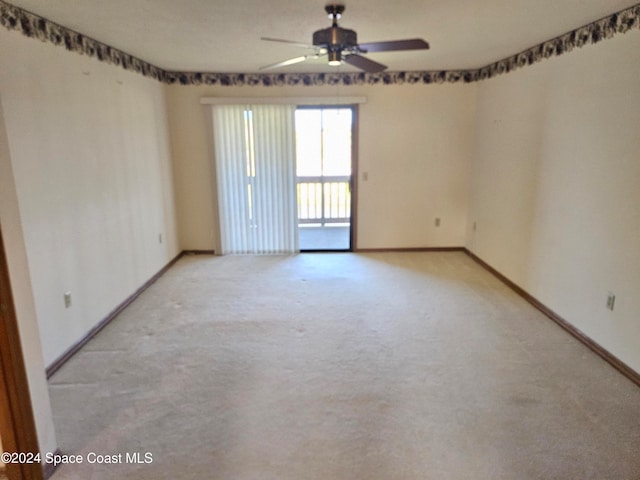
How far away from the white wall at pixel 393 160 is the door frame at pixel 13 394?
3.76 meters

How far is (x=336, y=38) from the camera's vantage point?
2.41 metres

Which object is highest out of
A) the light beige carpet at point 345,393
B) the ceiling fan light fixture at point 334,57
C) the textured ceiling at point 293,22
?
the textured ceiling at point 293,22

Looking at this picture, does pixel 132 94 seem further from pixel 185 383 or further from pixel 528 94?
pixel 528 94

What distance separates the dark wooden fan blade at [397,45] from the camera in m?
2.45

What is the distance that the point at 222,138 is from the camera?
5172 mm

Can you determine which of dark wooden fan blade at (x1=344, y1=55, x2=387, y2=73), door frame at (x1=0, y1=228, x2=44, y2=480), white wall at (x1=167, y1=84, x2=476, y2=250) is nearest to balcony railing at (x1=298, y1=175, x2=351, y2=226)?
white wall at (x1=167, y1=84, x2=476, y2=250)

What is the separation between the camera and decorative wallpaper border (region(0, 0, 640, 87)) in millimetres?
2580

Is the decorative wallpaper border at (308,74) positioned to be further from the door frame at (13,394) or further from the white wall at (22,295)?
the door frame at (13,394)

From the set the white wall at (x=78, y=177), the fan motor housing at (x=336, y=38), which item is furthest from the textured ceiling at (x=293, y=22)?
the white wall at (x=78, y=177)

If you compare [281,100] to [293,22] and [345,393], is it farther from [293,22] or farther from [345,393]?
[345,393]

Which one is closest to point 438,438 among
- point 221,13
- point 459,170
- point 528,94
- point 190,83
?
point 221,13

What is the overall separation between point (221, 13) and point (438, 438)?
8.98 feet

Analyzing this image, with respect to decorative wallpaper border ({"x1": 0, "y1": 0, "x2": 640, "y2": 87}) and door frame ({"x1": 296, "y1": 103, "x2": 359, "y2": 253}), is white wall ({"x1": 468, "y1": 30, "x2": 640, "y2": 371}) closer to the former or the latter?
decorative wallpaper border ({"x1": 0, "y1": 0, "x2": 640, "y2": 87})

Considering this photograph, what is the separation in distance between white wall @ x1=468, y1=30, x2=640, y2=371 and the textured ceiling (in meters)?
0.39
